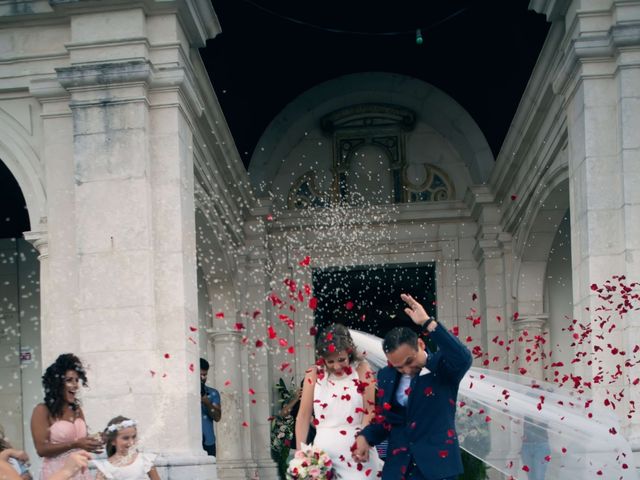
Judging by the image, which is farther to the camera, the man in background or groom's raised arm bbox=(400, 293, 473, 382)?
the man in background

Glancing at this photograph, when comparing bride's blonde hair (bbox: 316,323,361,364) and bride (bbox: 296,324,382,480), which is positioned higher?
bride's blonde hair (bbox: 316,323,361,364)

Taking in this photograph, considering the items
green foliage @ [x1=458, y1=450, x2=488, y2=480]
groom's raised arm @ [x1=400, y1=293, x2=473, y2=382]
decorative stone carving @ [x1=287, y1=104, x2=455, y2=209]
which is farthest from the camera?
decorative stone carving @ [x1=287, y1=104, x2=455, y2=209]

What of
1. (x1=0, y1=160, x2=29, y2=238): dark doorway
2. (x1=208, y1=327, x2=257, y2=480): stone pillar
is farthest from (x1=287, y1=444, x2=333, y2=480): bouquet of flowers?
(x1=208, y1=327, x2=257, y2=480): stone pillar

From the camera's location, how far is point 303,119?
58.0 ft

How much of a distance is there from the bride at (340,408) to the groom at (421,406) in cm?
60

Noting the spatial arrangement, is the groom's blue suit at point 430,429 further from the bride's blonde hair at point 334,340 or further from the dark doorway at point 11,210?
the dark doorway at point 11,210

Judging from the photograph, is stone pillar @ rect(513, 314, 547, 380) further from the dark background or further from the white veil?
the white veil

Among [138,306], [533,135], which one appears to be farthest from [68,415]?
[533,135]

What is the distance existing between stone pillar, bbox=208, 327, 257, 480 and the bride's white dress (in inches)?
367

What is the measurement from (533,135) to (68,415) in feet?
26.2

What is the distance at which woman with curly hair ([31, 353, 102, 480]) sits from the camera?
24.7 feet

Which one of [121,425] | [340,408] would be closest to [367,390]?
[340,408]

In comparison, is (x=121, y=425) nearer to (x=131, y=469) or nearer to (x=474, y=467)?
(x=131, y=469)

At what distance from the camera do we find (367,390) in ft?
22.5
